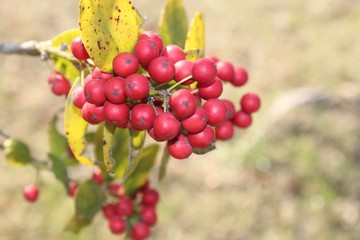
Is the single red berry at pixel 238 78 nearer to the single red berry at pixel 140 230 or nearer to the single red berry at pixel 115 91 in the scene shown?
the single red berry at pixel 115 91

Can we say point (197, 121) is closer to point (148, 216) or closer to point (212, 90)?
point (212, 90)

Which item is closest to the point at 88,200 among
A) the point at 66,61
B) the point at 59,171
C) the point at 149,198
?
the point at 59,171

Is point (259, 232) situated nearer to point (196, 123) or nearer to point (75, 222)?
point (75, 222)

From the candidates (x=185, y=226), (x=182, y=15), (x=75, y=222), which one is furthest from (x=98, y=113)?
(x=185, y=226)

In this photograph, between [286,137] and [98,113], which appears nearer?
[98,113]

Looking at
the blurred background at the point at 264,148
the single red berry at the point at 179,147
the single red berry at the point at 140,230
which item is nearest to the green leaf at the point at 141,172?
the single red berry at the point at 140,230

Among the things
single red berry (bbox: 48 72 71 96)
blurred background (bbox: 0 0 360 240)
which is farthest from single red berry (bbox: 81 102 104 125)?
blurred background (bbox: 0 0 360 240)

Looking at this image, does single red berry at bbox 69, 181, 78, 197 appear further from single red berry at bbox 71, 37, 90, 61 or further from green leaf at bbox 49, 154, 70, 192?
single red berry at bbox 71, 37, 90, 61
